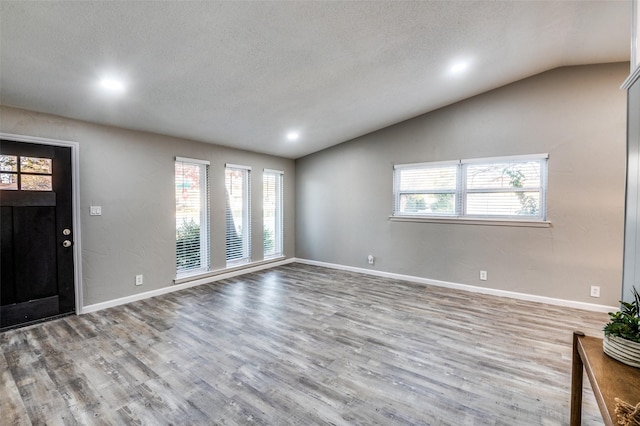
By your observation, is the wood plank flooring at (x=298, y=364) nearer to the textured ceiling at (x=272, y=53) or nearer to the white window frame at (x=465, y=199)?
the white window frame at (x=465, y=199)

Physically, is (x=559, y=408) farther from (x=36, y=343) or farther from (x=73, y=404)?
(x=36, y=343)

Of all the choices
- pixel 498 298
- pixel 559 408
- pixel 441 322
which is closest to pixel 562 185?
pixel 498 298

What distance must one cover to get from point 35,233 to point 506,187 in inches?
238


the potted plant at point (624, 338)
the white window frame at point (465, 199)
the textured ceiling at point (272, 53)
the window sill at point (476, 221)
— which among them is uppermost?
the textured ceiling at point (272, 53)

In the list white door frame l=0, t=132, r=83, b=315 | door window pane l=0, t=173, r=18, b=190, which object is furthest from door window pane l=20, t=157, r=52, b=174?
white door frame l=0, t=132, r=83, b=315

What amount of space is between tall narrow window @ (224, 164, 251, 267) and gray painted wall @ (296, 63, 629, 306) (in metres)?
2.11

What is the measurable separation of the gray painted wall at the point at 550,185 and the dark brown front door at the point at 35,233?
4.37 metres

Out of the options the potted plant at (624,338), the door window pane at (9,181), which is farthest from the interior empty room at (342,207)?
the potted plant at (624,338)

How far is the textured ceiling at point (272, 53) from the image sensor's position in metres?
2.09

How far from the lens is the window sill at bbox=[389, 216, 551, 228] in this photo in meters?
3.89

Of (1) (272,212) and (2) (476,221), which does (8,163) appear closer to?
(1) (272,212)

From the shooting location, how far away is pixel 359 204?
5.53 m

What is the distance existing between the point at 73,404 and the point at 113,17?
2678 mm

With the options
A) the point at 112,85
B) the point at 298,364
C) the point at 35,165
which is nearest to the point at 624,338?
the point at 298,364
